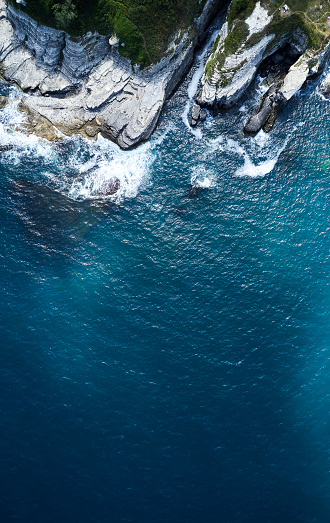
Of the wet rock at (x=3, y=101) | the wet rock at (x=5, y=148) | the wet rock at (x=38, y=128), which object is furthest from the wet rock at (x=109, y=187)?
the wet rock at (x=3, y=101)

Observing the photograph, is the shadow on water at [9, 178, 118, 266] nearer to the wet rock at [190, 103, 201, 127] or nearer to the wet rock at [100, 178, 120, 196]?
the wet rock at [100, 178, 120, 196]

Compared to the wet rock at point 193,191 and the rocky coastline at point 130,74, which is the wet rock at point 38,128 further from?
the wet rock at point 193,191

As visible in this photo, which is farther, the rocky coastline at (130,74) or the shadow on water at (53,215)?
the shadow on water at (53,215)

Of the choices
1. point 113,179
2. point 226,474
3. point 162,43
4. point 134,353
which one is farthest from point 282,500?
point 162,43

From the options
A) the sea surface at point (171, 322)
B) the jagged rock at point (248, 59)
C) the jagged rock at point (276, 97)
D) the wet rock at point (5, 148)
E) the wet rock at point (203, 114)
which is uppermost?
the wet rock at point (5, 148)

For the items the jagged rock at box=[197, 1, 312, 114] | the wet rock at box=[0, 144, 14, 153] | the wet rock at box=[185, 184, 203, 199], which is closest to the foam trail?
the wet rock at box=[185, 184, 203, 199]

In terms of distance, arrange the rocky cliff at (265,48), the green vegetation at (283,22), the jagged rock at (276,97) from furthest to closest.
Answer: the jagged rock at (276,97), the rocky cliff at (265,48), the green vegetation at (283,22)

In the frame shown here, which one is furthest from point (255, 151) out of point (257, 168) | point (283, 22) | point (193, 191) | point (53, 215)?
point (53, 215)
